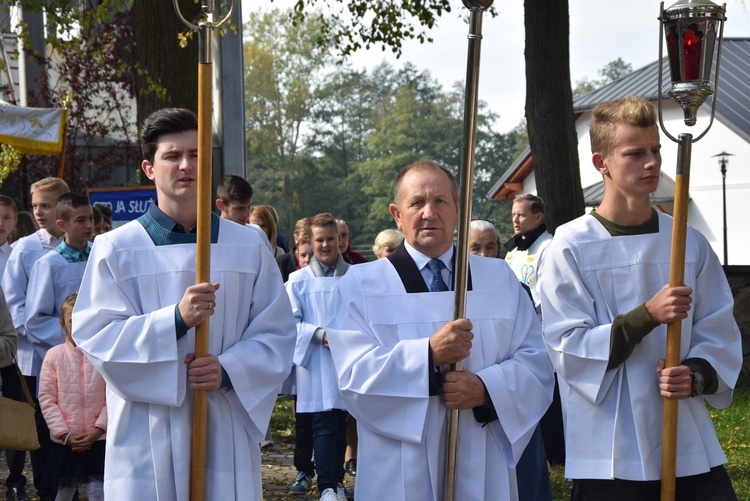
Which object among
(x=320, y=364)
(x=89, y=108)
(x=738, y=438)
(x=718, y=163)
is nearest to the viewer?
(x=320, y=364)

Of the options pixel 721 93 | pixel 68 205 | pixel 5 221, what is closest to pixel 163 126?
pixel 68 205

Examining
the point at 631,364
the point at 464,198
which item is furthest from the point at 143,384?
the point at 631,364

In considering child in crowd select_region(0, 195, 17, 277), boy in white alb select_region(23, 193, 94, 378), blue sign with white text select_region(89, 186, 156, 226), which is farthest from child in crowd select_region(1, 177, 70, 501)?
blue sign with white text select_region(89, 186, 156, 226)

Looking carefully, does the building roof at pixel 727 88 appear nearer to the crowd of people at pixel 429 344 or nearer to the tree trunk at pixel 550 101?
the tree trunk at pixel 550 101

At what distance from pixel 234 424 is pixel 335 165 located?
265 ft

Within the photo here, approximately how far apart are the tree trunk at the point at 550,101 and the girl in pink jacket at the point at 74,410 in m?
7.53

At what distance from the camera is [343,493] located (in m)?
7.87

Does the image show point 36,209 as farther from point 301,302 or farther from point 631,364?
point 631,364

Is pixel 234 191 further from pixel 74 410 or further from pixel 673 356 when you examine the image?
pixel 673 356

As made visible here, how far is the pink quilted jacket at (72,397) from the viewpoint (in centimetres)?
631

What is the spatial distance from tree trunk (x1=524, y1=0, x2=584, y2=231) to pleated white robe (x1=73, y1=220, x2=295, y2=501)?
8.94m

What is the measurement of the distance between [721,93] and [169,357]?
4486 centimetres

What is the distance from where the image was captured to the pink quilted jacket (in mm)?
6312

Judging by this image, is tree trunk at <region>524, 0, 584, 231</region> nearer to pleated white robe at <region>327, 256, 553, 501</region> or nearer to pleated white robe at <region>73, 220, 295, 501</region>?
pleated white robe at <region>327, 256, 553, 501</region>
